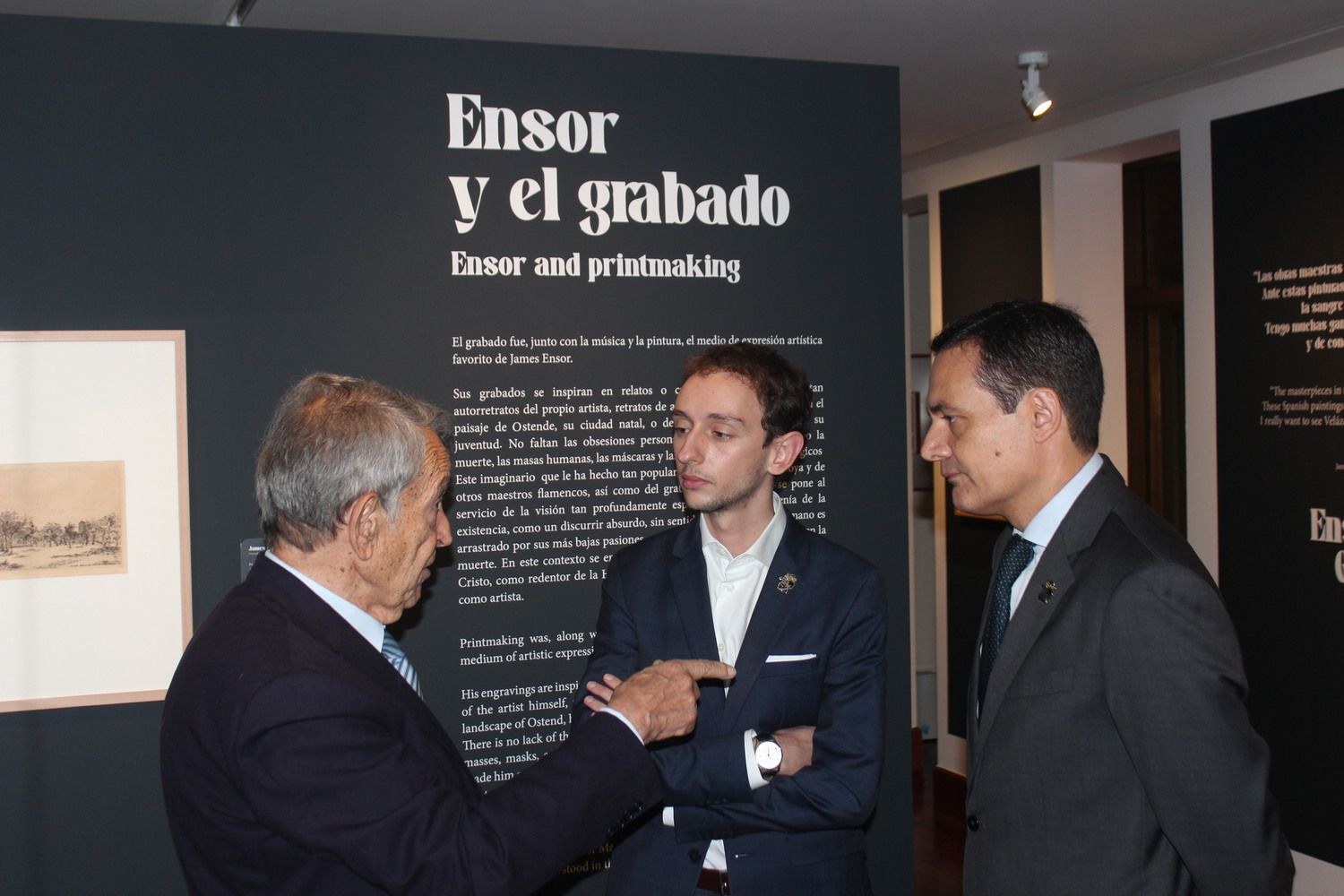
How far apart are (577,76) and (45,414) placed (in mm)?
1750

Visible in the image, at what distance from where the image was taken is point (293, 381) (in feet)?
10.4

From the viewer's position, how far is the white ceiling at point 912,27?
3.93m

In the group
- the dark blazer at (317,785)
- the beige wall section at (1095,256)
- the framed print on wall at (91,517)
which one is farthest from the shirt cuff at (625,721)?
the beige wall section at (1095,256)

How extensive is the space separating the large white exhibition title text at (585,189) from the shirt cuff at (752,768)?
1.73m

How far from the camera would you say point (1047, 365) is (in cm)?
202

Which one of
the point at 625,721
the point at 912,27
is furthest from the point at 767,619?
the point at 912,27

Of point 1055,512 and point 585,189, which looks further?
point 585,189

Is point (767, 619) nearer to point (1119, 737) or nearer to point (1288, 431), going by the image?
point (1119, 737)

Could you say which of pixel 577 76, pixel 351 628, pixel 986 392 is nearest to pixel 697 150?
pixel 577 76

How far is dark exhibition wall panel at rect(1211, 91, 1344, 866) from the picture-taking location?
4.51 metres

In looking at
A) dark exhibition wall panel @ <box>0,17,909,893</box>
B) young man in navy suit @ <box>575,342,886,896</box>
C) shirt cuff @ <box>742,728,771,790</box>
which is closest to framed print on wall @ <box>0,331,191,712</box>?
dark exhibition wall panel @ <box>0,17,909,893</box>

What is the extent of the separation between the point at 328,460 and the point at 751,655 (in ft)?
3.69

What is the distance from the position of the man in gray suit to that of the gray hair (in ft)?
3.26

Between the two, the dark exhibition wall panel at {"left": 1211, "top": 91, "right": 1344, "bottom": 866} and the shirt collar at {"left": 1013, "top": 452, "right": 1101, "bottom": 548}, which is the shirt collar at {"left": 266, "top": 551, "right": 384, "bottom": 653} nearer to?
the shirt collar at {"left": 1013, "top": 452, "right": 1101, "bottom": 548}
